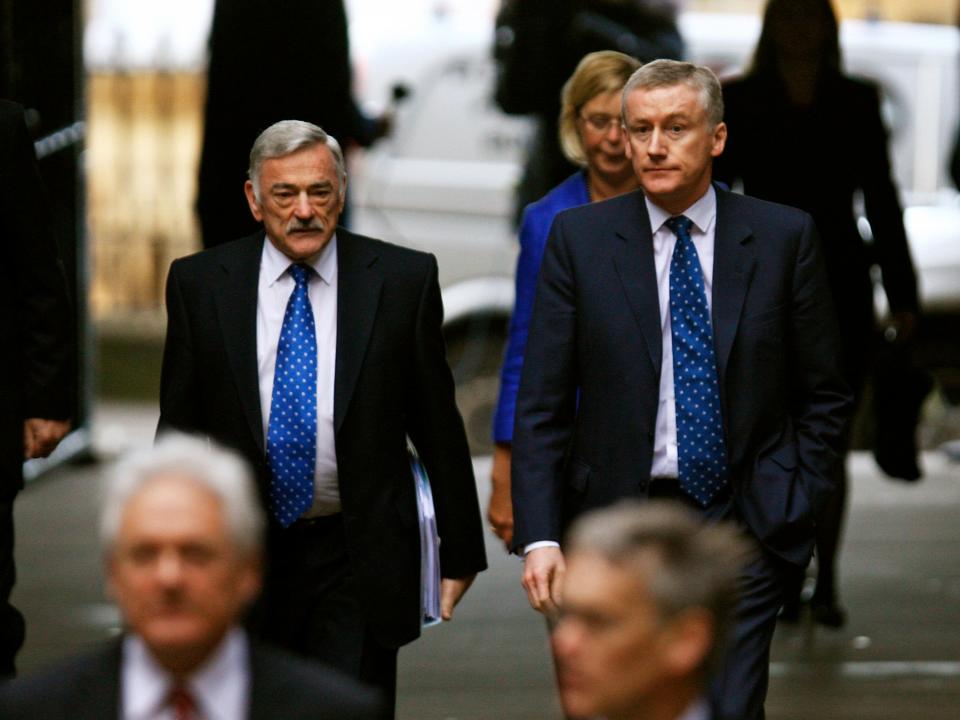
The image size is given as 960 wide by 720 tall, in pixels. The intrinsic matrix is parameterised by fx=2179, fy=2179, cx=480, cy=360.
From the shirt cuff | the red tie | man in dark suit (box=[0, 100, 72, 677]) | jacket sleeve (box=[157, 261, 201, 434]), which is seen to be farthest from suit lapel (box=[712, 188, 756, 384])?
the red tie

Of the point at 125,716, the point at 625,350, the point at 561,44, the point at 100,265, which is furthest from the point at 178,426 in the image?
the point at 100,265

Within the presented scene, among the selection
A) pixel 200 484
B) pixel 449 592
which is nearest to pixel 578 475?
pixel 449 592

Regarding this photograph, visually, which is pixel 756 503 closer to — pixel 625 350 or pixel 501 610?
pixel 625 350

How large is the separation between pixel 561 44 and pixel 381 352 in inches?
175

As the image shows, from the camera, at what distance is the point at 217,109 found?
7727 mm

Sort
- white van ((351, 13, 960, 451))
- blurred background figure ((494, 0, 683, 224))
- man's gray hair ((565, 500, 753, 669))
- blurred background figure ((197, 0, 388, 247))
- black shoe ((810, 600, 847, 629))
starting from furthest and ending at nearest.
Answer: white van ((351, 13, 960, 451)) < blurred background figure ((494, 0, 683, 224)) < blurred background figure ((197, 0, 388, 247)) < black shoe ((810, 600, 847, 629)) < man's gray hair ((565, 500, 753, 669))

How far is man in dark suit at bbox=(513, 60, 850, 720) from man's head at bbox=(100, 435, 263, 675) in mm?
1712

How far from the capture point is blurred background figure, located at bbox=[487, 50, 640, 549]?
17.3ft

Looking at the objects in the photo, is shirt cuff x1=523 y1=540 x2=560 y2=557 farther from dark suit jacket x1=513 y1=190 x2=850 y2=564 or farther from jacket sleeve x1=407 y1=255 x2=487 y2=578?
jacket sleeve x1=407 y1=255 x2=487 y2=578

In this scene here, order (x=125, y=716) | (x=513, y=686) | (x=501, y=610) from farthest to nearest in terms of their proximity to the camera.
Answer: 1. (x=501, y=610)
2. (x=513, y=686)
3. (x=125, y=716)

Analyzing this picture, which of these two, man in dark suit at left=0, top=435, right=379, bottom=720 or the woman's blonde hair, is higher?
the woman's blonde hair

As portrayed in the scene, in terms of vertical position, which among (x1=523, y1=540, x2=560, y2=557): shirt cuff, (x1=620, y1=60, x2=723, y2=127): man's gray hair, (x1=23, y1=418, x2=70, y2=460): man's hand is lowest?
(x1=523, y1=540, x2=560, y2=557): shirt cuff

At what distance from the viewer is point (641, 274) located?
176 inches

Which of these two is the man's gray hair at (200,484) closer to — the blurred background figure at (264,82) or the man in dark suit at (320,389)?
the man in dark suit at (320,389)
